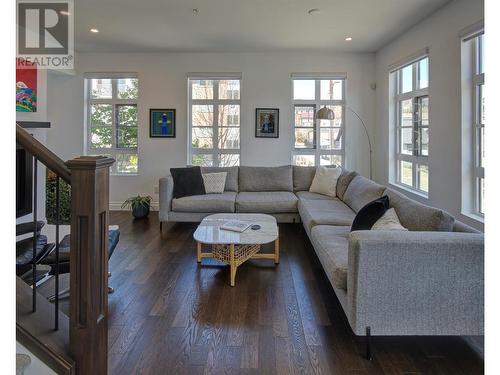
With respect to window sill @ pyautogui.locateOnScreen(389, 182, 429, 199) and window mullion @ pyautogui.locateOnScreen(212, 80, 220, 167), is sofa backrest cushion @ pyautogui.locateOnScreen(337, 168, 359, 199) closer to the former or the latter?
window sill @ pyautogui.locateOnScreen(389, 182, 429, 199)

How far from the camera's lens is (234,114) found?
659 centimetres

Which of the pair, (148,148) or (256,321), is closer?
(256,321)

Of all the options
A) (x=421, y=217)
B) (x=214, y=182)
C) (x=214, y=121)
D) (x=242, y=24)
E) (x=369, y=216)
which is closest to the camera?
(x=421, y=217)

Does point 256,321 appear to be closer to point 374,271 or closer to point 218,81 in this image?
point 374,271

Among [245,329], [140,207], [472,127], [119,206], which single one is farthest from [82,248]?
[119,206]

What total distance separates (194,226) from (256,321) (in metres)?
3.16

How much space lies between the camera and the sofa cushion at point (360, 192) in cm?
385

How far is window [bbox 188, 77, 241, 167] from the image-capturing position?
21.5 ft

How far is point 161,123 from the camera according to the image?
Answer: 651 centimetres

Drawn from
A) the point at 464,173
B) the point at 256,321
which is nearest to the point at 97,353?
the point at 256,321

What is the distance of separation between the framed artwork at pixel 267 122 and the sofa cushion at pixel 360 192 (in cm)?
210

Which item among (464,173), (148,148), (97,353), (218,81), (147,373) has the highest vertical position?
(218,81)

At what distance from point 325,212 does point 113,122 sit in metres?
4.57

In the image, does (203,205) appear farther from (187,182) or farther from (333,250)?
(333,250)
